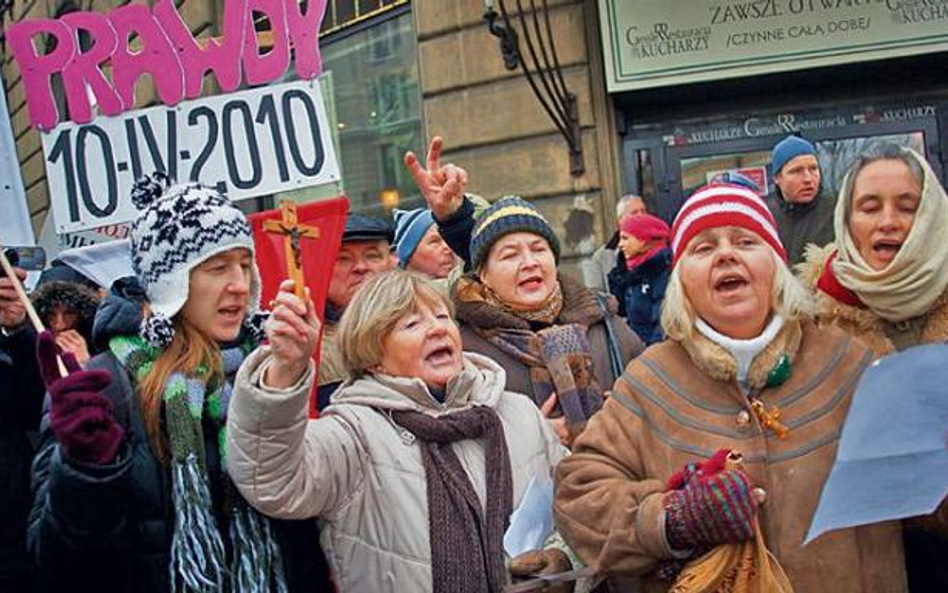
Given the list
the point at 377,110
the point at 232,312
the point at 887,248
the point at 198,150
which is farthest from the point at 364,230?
the point at 377,110

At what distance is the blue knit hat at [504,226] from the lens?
11.2 feet

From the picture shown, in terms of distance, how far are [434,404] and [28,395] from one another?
132 centimetres

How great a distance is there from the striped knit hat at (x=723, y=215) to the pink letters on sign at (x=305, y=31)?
88.6 inches

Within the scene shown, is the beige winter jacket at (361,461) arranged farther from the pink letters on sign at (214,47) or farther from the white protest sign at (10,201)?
the pink letters on sign at (214,47)

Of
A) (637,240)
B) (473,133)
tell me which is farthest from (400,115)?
(637,240)

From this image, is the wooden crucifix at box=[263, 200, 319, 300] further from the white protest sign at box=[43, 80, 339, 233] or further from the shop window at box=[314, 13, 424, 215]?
the shop window at box=[314, 13, 424, 215]

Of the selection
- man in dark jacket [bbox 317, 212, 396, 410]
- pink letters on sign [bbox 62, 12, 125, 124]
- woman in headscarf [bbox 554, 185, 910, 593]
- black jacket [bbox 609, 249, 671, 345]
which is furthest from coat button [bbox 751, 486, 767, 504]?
black jacket [bbox 609, 249, 671, 345]

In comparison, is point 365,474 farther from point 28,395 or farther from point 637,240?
point 637,240

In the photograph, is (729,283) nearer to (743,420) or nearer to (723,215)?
(723,215)

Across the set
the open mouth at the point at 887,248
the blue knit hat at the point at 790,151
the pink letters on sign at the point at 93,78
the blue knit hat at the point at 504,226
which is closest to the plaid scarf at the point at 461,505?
the blue knit hat at the point at 504,226

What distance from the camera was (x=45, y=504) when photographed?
2482 millimetres

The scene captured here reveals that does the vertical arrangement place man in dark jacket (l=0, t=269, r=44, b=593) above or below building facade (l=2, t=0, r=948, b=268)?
below

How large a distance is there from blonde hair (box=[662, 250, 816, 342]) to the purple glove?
1243mm

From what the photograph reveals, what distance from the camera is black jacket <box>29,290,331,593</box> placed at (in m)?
2.36
